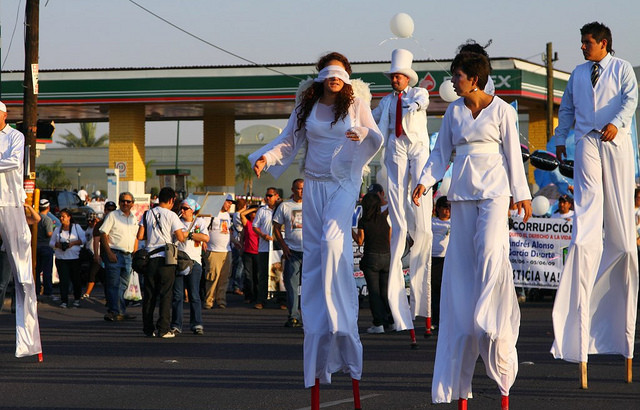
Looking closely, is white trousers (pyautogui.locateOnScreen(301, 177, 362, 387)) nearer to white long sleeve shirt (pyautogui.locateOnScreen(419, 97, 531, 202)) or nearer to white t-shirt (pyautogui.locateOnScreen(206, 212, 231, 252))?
white long sleeve shirt (pyautogui.locateOnScreen(419, 97, 531, 202))

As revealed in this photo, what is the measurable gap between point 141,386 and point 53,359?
2339 mm

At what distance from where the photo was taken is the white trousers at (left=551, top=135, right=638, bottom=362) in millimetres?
7781

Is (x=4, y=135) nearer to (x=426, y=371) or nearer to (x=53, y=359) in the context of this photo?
(x=53, y=359)

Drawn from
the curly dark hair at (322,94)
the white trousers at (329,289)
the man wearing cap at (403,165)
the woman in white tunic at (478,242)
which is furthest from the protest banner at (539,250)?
the woman in white tunic at (478,242)

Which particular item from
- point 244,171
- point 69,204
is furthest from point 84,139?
point 69,204

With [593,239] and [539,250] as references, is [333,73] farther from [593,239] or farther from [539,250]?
[539,250]

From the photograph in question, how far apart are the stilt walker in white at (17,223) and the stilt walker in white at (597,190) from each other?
4.84 meters

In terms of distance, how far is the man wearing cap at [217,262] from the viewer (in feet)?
59.0

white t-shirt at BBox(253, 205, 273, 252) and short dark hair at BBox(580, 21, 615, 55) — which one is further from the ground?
short dark hair at BBox(580, 21, 615, 55)

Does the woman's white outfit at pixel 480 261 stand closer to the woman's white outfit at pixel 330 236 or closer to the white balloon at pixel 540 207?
the woman's white outfit at pixel 330 236

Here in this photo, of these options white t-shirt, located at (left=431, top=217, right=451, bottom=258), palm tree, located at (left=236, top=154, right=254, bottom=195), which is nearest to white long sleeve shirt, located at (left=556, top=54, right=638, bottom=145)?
white t-shirt, located at (left=431, top=217, right=451, bottom=258)

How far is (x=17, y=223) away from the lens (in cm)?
915

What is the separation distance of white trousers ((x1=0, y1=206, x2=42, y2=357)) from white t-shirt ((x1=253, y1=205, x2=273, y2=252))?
26.6ft

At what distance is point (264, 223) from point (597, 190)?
10.2 m
